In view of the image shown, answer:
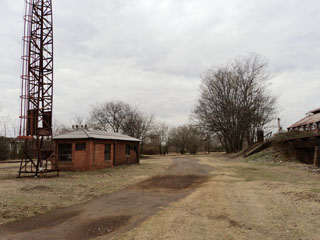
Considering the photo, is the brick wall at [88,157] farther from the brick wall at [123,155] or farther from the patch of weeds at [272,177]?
the patch of weeds at [272,177]

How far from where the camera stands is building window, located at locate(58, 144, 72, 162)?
1897 cm

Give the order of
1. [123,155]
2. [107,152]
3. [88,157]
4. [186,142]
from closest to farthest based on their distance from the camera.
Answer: [88,157], [107,152], [123,155], [186,142]

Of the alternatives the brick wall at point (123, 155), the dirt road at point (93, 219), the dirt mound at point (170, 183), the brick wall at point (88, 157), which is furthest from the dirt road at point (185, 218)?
the brick wall at point (123, 155)

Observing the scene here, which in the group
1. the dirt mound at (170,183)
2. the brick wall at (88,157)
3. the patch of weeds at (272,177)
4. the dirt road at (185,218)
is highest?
the brick wall at (88,157)

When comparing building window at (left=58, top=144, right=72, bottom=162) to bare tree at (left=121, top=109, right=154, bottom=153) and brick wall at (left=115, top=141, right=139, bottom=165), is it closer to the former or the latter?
brick wall at (left=115, top=141, right=139, bottom=165)

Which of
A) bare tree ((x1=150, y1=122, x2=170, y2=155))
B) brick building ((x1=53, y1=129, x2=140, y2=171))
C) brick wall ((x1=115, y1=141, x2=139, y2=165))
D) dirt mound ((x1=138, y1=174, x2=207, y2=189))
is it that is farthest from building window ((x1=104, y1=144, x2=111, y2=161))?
bare tree ((x1=150, y1=122, x2=170, y2=155))

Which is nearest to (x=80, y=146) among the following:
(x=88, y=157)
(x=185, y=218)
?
(x=88, y=157)

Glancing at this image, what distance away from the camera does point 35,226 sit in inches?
229

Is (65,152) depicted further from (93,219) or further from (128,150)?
(93,219)

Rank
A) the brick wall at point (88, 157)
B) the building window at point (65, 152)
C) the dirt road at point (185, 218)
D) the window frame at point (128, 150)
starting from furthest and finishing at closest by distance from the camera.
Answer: the window frame at point (128, 150) < the building window at point (65, 152) < the brick wall at point (88, 157) < the dirt road at point (185, 218)

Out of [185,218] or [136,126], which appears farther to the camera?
[136,126]

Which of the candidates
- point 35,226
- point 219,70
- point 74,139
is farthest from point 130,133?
point 35,226

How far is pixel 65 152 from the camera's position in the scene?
19.1 meters

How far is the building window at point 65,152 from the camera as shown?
18969 millimetres
